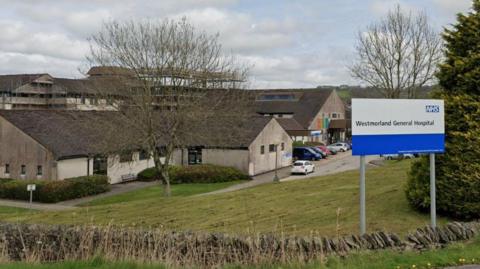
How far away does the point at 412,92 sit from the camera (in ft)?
136

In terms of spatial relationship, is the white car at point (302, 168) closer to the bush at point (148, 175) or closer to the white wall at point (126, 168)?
the bush at point (148, 175)

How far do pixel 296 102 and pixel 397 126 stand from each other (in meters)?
74.2

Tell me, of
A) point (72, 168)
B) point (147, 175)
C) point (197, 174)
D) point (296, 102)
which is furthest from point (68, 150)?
point (296, 102)

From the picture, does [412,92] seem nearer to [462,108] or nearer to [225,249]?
[462,108]

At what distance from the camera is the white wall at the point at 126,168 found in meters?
43.7

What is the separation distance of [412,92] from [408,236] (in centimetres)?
3439

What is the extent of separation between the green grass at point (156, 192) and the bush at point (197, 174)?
3.67ft

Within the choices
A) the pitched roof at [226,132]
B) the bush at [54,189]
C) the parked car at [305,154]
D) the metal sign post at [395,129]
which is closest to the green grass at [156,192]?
the bush at [54,189]

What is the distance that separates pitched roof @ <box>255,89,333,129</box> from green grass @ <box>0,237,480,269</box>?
70.5 metres

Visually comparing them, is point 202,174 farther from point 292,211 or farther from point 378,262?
point 378,262

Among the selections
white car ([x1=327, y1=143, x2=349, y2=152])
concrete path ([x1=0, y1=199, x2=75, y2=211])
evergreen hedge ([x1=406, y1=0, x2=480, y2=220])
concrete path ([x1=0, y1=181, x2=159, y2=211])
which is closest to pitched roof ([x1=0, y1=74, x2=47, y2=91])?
white car ([x1=327, y1=143, x2=349, y2=152])

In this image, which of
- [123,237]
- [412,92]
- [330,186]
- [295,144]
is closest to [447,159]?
[123,237]

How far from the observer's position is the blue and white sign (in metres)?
10.4

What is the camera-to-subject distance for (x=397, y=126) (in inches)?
422
